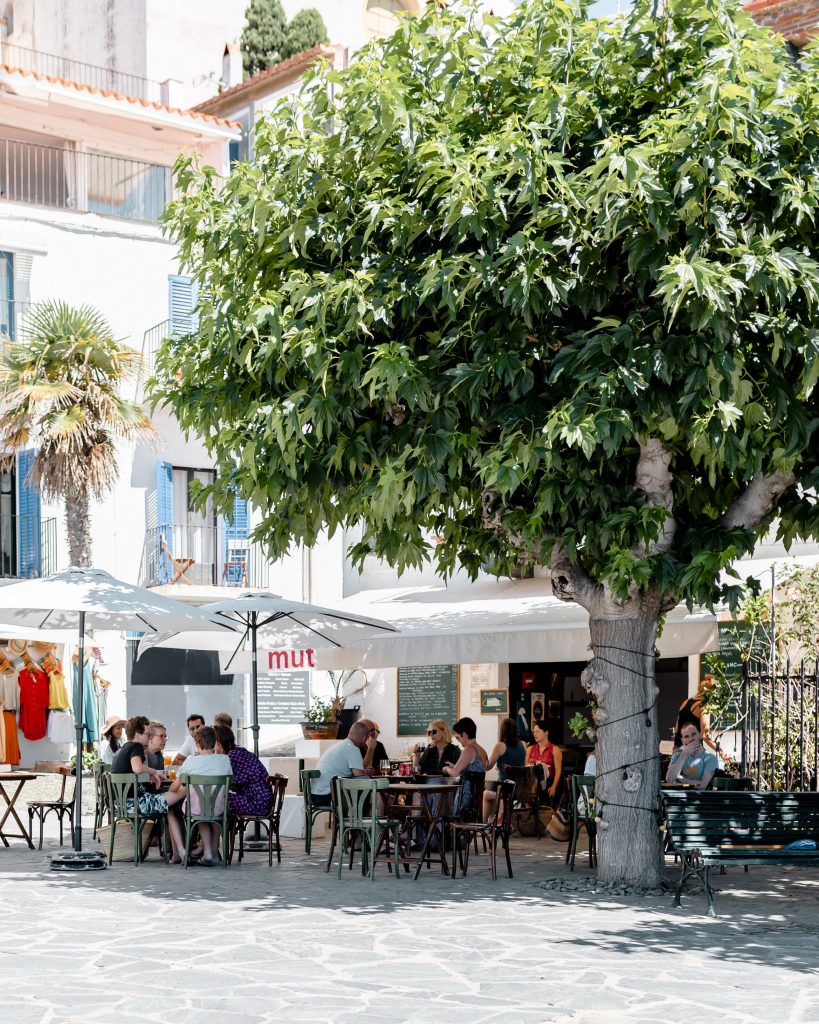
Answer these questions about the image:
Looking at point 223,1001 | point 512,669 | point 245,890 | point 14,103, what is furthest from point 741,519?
point 14,103

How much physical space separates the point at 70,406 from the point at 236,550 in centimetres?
564

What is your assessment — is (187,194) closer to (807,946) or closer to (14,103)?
(807,946)

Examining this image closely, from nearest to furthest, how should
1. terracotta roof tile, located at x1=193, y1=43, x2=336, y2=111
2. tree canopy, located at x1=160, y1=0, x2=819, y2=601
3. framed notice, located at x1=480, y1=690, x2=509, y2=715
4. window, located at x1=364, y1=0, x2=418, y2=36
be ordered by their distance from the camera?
tree canopy, located at x1=160, y1=0, x2=819, y2=601, framed notice, located at x1=480, y1=690, x2=509, y2=715, terracotta roof tile, located at x1=193, y1=43, x2=336, y2=111, window, located at x1=364, y1=0, x2=418, y2=36

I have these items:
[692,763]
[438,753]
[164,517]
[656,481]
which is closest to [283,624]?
[438,753]

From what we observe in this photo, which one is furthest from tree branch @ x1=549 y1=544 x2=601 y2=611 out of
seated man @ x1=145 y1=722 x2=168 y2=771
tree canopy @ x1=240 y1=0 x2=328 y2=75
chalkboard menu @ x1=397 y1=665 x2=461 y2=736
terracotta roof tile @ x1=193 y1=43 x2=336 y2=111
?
tree canopy @ x1=240 y1=0 x2=328 y2=75

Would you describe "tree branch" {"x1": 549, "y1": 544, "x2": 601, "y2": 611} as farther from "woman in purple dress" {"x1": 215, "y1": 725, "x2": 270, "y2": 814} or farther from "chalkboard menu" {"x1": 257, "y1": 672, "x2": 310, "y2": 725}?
"chalkboard menu" {"x1": 257, "y1": 672, "x2": 310, "y2": 725}

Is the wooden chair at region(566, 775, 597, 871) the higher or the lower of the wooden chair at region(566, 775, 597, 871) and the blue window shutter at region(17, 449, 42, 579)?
the lower

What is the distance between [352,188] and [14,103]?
58.6 ft

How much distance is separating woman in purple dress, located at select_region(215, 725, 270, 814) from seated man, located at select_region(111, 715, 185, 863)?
492 millimetres

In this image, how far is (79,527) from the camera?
22812 mm

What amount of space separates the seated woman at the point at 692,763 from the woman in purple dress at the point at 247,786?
3843 millimetres

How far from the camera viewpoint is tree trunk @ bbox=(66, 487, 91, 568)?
22625 mm

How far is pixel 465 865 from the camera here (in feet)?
43.3

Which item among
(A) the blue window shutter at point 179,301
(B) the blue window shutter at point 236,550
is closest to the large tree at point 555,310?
(A) the blue window shutter at point 179,301
